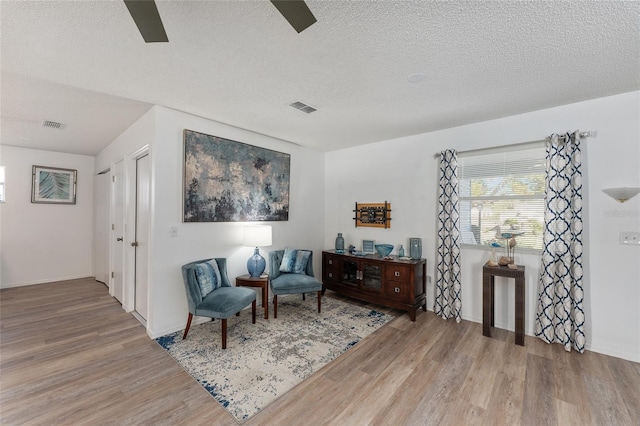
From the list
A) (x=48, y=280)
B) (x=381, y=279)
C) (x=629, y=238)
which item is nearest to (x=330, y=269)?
(x=381, y=279)

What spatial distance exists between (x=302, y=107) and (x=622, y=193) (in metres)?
3.18

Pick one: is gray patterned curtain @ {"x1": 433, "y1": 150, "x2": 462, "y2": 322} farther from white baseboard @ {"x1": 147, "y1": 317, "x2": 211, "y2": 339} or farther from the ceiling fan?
white baseboard @ {"x1": 147, "y1": 317, "x2": 211, "y2": 339}

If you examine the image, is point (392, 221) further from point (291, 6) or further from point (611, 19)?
point (291, 6)

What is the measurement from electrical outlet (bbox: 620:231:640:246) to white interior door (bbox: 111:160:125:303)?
18.7ft

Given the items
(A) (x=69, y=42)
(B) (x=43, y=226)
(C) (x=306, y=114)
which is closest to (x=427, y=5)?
(C) (x=306, y=114)

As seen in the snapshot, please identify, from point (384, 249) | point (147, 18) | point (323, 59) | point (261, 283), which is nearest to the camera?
point (147, 18)

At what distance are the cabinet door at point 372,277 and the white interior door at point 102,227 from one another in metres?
4.27

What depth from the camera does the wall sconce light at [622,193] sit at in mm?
2413

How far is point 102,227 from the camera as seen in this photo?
488 centimetres

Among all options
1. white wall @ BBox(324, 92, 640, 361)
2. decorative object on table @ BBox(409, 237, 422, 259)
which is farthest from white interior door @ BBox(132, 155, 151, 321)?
decorative object on table @ BBox(409, 237, 422, 259)

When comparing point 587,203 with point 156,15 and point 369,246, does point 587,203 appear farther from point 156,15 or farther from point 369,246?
point 156,15

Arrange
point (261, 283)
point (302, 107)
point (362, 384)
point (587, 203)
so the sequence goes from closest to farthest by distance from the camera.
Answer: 1. point (362, 384)
2. point (587, 203)
3. point (302, 107)
4. point (261, 283)

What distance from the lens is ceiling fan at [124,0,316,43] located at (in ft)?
3.46

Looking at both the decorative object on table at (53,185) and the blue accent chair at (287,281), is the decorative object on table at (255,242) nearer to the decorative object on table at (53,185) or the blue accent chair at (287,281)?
the blue accent chair at (287,281)
